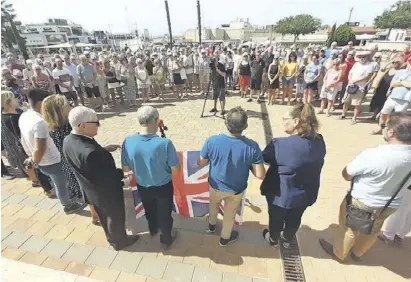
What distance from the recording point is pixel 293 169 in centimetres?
206

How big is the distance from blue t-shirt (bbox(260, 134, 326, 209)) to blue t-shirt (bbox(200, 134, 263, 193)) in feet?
0.54

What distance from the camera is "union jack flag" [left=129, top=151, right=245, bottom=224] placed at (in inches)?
110

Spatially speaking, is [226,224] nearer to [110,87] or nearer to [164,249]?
[164,249]

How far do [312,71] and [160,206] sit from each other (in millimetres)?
6740

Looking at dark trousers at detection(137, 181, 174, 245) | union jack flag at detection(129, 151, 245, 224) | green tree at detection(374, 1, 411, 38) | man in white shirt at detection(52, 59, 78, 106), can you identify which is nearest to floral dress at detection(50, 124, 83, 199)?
union jack flag at detection(129, 151, 245, 224)

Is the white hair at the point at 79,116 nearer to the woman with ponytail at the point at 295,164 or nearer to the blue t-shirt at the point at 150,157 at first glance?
the blue t-shirt at the point at 150,157

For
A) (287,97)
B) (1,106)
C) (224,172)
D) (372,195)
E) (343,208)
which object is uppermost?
(1,106)

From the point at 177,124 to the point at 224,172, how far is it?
15.2ft

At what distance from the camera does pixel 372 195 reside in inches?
82.4

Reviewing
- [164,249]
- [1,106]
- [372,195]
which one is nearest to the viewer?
[372,195]

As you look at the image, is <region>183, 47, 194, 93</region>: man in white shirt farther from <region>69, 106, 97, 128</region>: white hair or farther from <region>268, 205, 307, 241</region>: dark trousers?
<region>268, 205, 307, 241</region>: dark trousers

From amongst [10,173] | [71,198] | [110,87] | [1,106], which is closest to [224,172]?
[71,198]

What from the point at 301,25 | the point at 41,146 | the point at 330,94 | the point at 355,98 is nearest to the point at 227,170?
the point at 41,146

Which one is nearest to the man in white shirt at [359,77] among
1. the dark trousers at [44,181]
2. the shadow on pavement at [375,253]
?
the shadow on pavement at [375,253]
